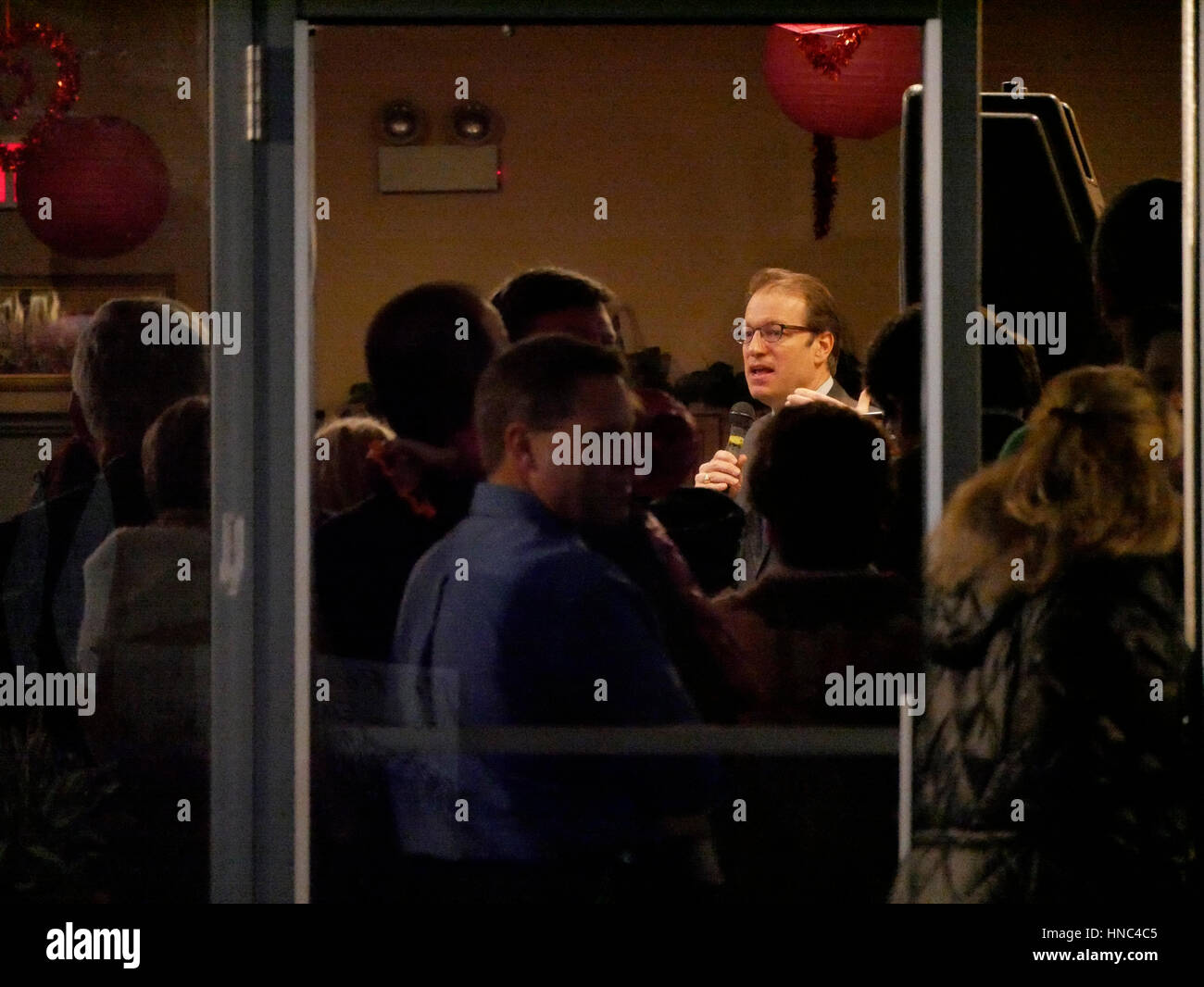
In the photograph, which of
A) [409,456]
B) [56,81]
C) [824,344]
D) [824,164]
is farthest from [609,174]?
[56,81]

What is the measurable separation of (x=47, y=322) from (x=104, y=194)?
295 mm

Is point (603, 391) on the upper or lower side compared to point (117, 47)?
lower

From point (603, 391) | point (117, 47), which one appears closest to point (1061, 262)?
point (603, 391)

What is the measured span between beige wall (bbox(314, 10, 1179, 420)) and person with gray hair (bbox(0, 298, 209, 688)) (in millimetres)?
349

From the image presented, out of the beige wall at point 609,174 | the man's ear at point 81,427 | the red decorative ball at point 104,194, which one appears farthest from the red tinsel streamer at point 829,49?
the man's ear at point 81,427

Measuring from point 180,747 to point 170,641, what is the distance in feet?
0.73

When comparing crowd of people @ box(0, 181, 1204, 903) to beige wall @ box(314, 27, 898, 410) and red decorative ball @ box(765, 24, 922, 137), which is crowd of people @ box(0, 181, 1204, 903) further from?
red decorative ball @ box(765, 24, 922, 137)

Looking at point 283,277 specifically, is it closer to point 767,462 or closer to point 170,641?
point 170,641

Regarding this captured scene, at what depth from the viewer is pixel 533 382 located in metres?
2.90

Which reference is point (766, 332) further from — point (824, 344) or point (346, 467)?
point (346, 467)

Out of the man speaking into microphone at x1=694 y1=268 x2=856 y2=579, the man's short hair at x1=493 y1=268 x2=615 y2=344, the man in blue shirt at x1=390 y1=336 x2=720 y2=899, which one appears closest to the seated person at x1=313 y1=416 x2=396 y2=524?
the man in blue shirt at x1=390 y1=336 x2=720 y2=899

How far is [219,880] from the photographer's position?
291 centimetres

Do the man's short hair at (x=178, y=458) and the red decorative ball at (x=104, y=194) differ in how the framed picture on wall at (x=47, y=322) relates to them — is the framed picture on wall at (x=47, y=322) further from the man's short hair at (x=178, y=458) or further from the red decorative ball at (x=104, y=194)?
the man's short hair at (x=178, y=458)
